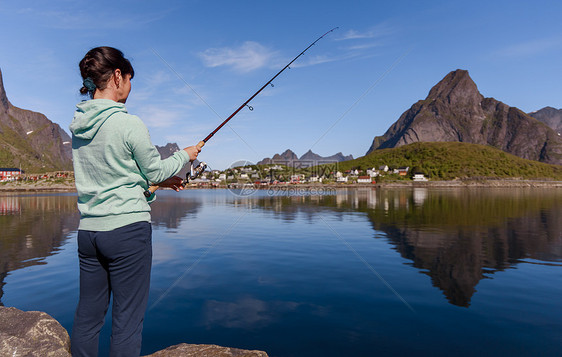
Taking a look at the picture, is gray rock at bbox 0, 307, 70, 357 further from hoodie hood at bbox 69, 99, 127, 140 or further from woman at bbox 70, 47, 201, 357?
hoodie hood at bbox 69, 99, 127, 140

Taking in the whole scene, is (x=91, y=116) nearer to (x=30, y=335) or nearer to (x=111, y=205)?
(x=111, y=205)

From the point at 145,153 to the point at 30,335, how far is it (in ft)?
13.5

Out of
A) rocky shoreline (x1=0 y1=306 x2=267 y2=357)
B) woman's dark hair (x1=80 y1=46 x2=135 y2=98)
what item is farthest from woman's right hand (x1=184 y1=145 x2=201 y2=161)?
rocky shoreline (x1=0 y1=306 x2=267 y2=357)

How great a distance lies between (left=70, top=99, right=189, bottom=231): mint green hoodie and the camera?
2.74 metres

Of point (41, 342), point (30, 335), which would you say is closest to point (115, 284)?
point (41, 342)

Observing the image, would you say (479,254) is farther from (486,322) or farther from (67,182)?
(67,182)

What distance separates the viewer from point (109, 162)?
2770 millimetres

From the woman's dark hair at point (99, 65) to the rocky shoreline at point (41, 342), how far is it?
3866 mm

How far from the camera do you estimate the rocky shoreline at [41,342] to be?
14.7 feet

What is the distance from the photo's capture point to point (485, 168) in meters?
188

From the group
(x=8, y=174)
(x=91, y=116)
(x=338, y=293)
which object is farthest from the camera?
(x=8, y=174)

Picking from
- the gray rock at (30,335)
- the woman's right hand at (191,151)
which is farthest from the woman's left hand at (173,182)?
the gray rock at (30,335)

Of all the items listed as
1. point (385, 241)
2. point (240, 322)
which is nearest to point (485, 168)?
point (385, 241)

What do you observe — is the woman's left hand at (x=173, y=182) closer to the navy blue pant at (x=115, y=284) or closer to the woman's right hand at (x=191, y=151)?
the woman's right hand at (x=191, y=151)
